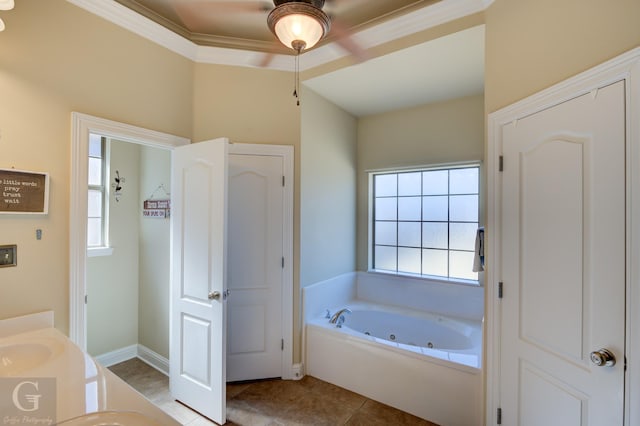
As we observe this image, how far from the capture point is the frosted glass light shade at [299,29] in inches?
62.9

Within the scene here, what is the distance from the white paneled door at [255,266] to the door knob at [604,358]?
6.75 ft

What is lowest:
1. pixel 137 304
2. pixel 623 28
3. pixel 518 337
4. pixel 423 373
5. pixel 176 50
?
pixel 423 373

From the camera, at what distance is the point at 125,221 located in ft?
9.73

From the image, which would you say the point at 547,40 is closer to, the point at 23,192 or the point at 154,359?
the point at 23,192

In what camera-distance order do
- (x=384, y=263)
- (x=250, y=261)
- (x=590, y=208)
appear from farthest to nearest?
(x=384, y=263) → (x=250, y=261) → (x=590, y=208)

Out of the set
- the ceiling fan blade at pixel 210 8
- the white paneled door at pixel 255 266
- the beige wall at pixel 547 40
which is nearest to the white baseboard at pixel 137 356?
the white paneled door at pixel 255 266

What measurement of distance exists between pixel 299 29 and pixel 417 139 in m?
2.04

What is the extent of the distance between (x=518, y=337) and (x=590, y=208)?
787mm

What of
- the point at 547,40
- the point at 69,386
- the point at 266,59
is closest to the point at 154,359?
the point at 69,386

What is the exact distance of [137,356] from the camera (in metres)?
3.04

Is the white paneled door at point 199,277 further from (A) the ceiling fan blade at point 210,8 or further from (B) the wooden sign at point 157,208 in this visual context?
(A) the ceiling fan blade at point 210,8

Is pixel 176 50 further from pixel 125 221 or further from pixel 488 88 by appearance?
pixel 488 88

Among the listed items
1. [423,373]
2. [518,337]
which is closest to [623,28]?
[518,337]

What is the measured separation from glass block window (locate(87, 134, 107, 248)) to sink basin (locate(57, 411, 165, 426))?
2.49 metres
